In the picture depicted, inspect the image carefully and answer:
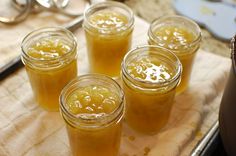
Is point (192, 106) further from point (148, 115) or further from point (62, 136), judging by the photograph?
point (62, 136)

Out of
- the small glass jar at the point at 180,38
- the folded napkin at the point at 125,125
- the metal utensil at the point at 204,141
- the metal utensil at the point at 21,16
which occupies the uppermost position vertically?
the small glass jar at the point at 180,38

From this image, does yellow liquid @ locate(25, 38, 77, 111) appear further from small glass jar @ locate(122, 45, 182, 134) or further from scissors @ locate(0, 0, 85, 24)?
scissors @ locate(0, 0, 85, 24)

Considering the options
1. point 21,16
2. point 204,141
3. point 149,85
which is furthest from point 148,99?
point 21,16

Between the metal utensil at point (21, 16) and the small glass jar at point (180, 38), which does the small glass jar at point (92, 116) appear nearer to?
the small glass jar at point (180, 38)

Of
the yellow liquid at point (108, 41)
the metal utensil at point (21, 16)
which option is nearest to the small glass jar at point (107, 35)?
the yellow liquid at point (108, 41)

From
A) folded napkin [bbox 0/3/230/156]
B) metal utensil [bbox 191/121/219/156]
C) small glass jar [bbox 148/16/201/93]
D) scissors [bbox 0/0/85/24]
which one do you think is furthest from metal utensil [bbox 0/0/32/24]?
metal utensil [bbox 191/121/219/156]

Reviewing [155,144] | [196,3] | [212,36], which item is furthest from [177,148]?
[196,3]
